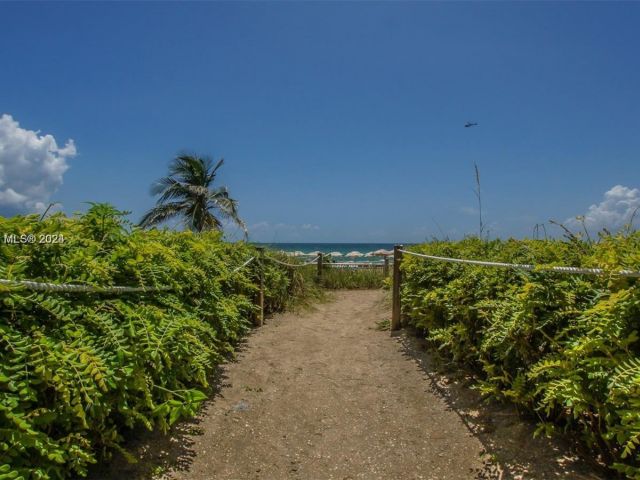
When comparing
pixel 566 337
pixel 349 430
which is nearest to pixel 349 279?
pixel 349 430

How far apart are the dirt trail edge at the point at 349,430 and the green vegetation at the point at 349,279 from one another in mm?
6382

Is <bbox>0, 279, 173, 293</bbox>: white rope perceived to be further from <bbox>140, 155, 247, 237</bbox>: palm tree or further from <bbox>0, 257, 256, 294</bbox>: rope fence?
<bbox>140, 155, 247, 237</bbox>: palm tree

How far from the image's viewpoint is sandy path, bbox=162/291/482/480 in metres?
2.60

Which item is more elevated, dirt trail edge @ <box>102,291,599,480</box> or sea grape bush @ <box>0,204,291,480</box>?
sea grape bush @ <box>0,204,291,480</box>

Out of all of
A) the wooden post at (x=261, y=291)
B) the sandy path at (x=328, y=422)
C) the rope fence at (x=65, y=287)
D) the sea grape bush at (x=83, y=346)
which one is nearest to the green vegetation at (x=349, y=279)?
the wooden post at (x=261, y=291)

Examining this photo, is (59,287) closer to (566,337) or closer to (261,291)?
(566,337)

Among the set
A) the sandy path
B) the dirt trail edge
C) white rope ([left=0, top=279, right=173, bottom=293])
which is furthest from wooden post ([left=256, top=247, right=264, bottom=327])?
white rope ([left=0, top=279, right=173, bottom=293])

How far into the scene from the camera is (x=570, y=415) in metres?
2.26

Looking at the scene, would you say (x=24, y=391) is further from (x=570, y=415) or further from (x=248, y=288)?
(x=248, y=288)

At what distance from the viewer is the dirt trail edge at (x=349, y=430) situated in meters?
2.50

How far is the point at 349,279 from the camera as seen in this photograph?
37.1 feet

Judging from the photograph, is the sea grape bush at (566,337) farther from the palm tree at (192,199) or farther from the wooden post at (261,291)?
the palm tree at (192,199)

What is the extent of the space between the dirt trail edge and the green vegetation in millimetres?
6382

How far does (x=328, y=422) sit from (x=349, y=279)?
8.15m
